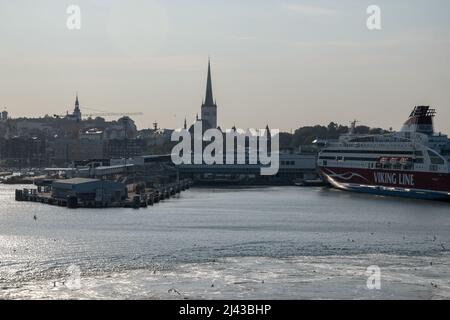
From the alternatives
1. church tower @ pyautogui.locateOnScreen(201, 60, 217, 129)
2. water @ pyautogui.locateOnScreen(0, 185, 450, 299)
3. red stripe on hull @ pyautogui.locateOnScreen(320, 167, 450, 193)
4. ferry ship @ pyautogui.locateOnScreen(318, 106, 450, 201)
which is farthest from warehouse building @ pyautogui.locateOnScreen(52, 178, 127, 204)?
church tower @ pyautogui.locateOnScreen(201, 60, 217, 129)

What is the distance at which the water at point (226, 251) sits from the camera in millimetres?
23781

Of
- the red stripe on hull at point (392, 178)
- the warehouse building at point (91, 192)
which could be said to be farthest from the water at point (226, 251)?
the warehouse building at point (91, 192)

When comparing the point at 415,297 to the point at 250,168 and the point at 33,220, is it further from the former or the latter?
the point at 250,168

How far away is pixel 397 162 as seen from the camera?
2203 inches

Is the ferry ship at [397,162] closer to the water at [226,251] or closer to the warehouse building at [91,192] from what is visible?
the water at [226,251]

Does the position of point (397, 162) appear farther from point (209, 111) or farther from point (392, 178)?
point (209, 111)

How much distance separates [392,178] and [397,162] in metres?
1.03

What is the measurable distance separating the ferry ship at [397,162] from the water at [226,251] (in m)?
3.38

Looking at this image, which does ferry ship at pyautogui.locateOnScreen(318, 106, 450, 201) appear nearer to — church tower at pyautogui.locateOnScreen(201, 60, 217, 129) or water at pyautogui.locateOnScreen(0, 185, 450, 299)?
water at pyautogui.locateOnScreen(0, 185, 450, 299)

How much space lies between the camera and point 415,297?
906 inches

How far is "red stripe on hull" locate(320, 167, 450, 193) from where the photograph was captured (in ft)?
168

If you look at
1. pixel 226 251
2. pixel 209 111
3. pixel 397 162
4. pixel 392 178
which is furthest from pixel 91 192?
pixel 209 111

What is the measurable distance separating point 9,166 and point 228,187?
56.2 meters

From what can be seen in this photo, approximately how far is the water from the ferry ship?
338 cm
